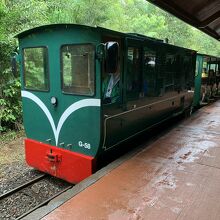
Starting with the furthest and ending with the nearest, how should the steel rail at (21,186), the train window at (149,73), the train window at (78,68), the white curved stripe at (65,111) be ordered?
the train window at (149,73)
the steel rail at (21,186)
the white curved stripe at (65,111)
the train window at (78,68)

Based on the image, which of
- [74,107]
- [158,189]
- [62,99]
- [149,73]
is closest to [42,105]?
[62,99]

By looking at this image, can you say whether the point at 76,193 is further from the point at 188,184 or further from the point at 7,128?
the point at 7,128

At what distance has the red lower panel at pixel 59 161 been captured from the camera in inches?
160

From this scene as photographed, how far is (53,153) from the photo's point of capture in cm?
446

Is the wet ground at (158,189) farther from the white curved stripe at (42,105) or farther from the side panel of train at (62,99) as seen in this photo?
the white curved stripe at (42,105)

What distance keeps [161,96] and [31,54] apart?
2.88 meters

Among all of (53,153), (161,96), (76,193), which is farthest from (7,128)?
(76,193)

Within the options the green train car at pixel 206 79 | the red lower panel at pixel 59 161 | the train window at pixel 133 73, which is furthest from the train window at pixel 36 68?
the green train car at pixel 206 79

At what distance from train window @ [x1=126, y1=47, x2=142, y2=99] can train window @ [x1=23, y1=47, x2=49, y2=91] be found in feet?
4.42

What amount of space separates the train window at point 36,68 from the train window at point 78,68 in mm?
430

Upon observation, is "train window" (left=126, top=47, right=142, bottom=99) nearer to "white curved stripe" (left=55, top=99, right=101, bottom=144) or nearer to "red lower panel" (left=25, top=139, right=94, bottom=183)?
"white curved stripe" (left=55, top=99, right=101, bottom=144)

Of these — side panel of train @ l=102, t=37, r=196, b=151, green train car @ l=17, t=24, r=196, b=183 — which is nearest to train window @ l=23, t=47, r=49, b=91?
green train car @ l=17, t=24, r=196, b=183

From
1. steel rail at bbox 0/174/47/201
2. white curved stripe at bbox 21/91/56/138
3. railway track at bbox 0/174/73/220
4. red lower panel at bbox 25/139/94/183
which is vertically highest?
white curved stripe at bbox 21/91/56/138

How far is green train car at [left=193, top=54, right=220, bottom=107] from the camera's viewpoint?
1008 centimetres
